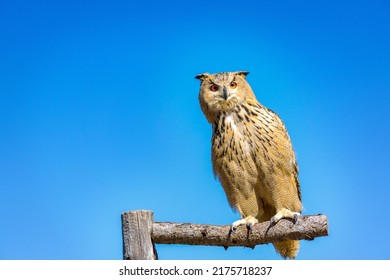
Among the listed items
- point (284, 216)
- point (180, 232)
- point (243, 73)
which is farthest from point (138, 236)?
point (243, 73)

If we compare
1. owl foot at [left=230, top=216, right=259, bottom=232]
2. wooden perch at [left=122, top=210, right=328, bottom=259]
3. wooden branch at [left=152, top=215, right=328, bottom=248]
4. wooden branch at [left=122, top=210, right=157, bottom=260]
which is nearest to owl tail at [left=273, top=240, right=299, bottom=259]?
owl foot at [left=230, top=216, right=259, bottom=232]

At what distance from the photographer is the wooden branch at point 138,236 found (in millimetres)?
4879

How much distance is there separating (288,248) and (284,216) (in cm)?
83

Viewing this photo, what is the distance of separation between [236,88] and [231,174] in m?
0.85

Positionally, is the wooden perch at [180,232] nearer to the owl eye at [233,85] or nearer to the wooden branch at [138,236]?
the wooden branch at [138,236]

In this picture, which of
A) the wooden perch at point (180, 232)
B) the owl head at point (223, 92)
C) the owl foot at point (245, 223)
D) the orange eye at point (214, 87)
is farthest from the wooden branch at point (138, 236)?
the orange eye at point (214, 87)

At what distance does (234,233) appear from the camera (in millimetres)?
5309

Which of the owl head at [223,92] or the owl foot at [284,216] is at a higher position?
the owl head at [223,92]

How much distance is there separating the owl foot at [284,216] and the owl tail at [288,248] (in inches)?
24.6

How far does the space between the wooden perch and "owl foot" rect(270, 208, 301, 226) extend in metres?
0.06

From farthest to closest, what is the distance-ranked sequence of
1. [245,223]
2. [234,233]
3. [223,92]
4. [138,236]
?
[223,92] < [245,223] < [234,233] < [138,236]

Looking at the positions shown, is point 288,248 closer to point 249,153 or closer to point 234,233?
point 249,153

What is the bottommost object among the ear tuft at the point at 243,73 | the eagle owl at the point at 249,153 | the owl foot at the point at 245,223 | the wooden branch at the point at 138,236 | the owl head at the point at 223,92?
the wooden branch at the point at 138,236

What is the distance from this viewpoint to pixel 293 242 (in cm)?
629
